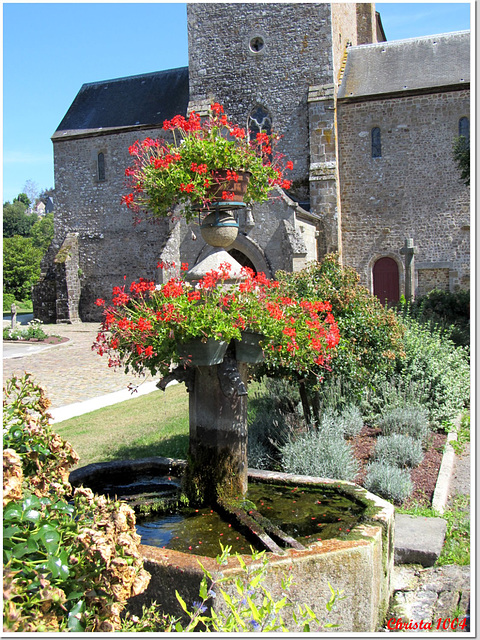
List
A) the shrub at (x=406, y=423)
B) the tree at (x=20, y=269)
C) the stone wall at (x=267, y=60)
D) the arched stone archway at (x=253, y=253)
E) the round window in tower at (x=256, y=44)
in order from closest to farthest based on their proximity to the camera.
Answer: the shrub at (x=406, y=423) < the arched stone archway at (x=253, y=253) < the stone wall at (x=267, y=60) < the round window in tower at (x=256, y=44) < the tree at (x=20, y=269)

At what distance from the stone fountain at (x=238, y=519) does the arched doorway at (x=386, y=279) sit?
1611 centimetres

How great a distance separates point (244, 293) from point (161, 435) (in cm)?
402

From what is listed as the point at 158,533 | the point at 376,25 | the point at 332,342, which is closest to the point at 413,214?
the point at 376,25

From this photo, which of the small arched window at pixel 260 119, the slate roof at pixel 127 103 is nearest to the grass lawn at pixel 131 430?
the small arched window at pixel 260 119

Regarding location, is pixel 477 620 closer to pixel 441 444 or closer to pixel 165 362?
pixel 165 362

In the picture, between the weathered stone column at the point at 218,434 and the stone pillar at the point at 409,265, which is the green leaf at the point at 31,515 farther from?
the stone pillar at the point at 409,265

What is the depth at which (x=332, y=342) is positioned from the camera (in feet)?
15.0

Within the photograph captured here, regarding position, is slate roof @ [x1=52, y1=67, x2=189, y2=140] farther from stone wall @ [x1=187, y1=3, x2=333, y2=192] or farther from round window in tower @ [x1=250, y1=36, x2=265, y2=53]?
round window in tower @ [x1=250, y1=36, x2=265, y2=53]

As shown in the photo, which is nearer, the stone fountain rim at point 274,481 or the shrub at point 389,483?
the stone fountain rim at point 274,481

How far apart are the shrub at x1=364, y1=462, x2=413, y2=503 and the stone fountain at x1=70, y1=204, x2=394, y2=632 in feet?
4.01

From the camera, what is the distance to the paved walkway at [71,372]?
11258 millimetres

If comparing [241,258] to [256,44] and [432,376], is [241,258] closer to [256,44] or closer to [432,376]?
[256,44]

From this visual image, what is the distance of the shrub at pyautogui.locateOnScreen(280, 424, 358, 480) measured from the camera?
5.36 metres

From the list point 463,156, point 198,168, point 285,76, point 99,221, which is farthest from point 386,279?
point 198,168
